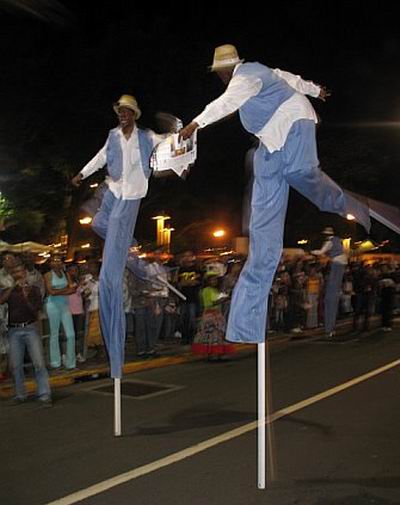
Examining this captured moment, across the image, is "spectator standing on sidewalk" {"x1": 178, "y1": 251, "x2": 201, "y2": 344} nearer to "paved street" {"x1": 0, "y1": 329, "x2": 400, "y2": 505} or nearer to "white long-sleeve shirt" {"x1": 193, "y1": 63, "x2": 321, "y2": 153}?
"paved street" {"x1": 0, "y1": 329, "x2": 400, "y2": 505}

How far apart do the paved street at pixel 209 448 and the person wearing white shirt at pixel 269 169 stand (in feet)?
4.24

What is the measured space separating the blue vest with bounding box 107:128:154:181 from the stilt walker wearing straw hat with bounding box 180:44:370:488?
1.42m

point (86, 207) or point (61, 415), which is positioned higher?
point (86, 207)

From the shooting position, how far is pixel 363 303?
55.6 ft

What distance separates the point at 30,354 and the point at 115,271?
3005 millimetres

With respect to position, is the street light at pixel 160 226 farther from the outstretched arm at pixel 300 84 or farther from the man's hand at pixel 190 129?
the man's hand at pixel 190 129

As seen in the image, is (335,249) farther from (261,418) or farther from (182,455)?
(261,418)

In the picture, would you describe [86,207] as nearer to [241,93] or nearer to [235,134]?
[241,93]

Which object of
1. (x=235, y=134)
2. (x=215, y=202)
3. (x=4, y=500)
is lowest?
(x=4, y=500)

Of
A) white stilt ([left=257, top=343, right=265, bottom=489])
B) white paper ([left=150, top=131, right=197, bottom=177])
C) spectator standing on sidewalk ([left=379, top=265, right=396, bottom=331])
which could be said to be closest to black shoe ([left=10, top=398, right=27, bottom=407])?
white stilt ([left=257, top=343, right=265, bottom=489])

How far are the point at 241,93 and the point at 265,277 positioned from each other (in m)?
1.40

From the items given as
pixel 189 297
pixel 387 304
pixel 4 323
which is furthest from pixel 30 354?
pixel 387 304

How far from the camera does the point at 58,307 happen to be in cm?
1108

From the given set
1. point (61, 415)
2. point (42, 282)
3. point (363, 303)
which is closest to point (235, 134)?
point (363, 303)
